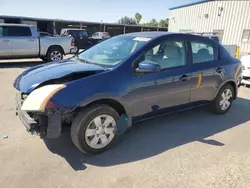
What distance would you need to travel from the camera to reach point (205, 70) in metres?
4.22

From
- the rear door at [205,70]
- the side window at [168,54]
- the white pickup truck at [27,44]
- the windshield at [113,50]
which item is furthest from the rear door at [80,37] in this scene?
the side window at [168,54]

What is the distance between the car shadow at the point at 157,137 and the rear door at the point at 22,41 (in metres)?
8.44

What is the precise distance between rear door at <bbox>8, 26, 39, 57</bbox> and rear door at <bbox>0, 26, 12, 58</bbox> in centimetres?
17

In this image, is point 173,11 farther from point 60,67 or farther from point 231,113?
point 60,67

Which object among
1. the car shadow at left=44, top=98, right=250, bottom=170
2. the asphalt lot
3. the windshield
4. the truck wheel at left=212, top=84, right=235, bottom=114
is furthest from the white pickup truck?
the truck wheel at left=212, top=84, right=235, bottom=114

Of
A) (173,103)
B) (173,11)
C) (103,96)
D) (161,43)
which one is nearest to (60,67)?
(103,96)

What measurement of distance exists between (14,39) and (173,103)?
30.3 ft

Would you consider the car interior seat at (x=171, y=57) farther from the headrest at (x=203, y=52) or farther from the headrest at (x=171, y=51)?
the headrest at (x=203, y=52)

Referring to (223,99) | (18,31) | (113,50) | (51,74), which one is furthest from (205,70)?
(18,31)

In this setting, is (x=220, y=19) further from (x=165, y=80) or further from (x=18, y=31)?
(x=165, y=80)

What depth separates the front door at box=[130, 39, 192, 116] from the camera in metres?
3.45

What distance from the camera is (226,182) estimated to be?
8.92ft

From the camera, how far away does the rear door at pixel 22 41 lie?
10.5 metres

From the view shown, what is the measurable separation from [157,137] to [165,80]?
3.15ft
